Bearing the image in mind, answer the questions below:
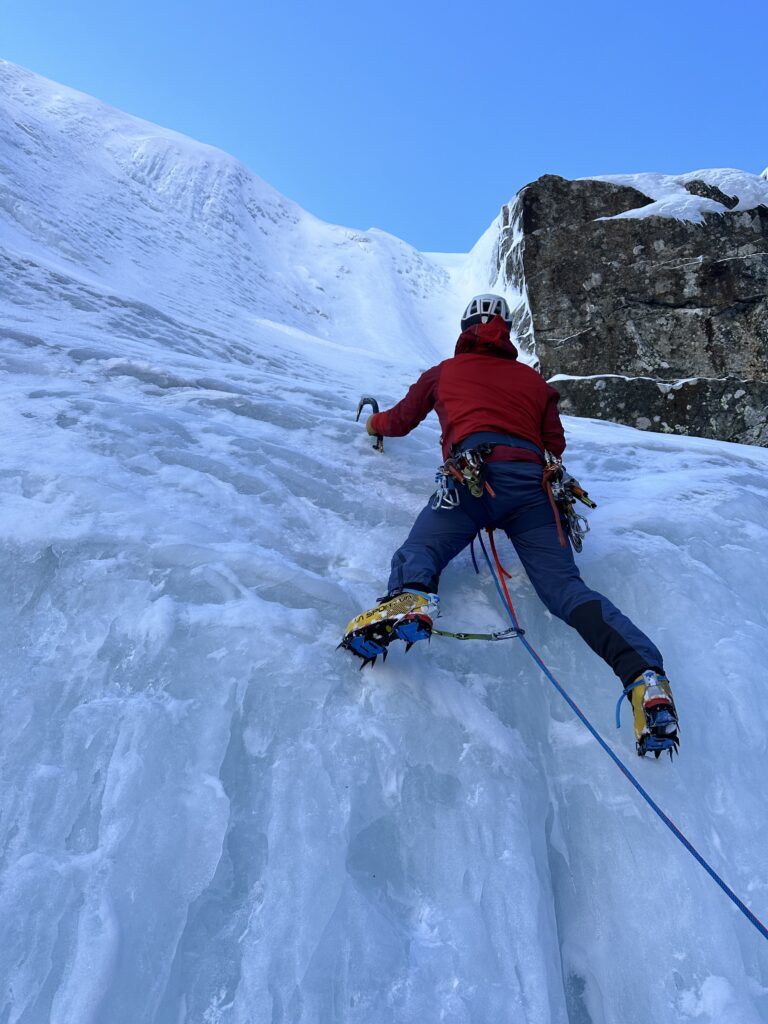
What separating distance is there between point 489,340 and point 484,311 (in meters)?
0.25

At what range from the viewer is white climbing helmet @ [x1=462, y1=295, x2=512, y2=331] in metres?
3.48

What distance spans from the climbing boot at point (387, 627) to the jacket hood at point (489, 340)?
5.60ft

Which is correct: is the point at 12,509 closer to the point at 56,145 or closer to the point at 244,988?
the point at 244,988

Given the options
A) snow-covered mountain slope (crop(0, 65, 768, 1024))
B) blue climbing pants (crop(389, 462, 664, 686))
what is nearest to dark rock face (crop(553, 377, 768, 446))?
snow-covered mountain slope (crop(0, 65, 768, 1024))

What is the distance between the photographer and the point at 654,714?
194 cm

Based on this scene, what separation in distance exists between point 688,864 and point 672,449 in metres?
3.94

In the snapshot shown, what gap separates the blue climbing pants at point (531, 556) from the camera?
213 centimetres

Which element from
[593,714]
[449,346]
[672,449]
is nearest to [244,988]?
[593,714]

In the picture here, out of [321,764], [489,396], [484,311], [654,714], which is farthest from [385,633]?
[484,311]

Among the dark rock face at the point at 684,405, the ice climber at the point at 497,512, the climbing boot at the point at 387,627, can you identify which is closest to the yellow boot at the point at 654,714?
the ice climber at the point at 497,512

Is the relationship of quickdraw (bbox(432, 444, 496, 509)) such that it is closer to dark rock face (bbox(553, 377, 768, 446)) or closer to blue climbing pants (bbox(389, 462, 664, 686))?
blue climbing pants (bbox(389, 462, 664, 686))

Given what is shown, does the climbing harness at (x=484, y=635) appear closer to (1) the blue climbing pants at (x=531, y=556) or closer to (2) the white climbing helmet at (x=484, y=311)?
(1) the blue climbing pants at (x=531, y=556)

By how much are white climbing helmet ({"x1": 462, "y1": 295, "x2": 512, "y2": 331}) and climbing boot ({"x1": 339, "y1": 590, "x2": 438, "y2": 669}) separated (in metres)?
1.90

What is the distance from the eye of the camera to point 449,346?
17.4 m
